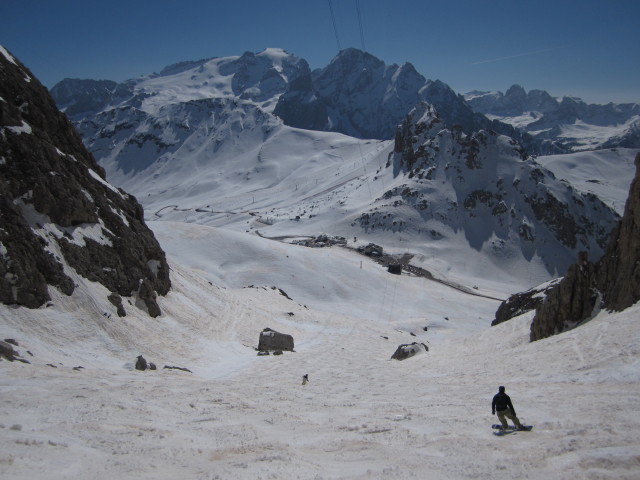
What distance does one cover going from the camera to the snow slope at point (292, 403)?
400 inches

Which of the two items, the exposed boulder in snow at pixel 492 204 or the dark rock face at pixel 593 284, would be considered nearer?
the dark rock face at pixel 593 284

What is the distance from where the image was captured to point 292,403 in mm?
17641

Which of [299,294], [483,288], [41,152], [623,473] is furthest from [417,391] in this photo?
[483,288]

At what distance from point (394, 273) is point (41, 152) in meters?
83.3

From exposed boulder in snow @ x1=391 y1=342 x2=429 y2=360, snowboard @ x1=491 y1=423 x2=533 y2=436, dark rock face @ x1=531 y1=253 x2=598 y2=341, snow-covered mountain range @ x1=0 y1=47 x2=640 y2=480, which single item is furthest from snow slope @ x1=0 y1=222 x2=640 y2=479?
dark rock face @ x1=531 y1=253 x2=598 y2=341

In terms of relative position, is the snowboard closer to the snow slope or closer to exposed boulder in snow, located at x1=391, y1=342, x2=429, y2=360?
the snow slope

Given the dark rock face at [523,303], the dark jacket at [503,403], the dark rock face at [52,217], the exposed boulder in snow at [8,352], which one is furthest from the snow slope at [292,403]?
the dark rock face at [523,303]

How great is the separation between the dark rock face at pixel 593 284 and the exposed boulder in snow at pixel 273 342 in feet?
52.0

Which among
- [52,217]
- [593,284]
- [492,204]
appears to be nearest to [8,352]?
[52,217]

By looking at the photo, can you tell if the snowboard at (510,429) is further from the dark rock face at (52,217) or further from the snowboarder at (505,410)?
the dark rock face at (52,217)

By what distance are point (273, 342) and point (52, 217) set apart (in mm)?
15725

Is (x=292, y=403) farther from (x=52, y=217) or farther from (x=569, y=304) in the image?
(x=52, y=217)

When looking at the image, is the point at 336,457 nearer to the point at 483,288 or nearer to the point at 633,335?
the point at 633,335

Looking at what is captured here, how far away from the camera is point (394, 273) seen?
106 meters
